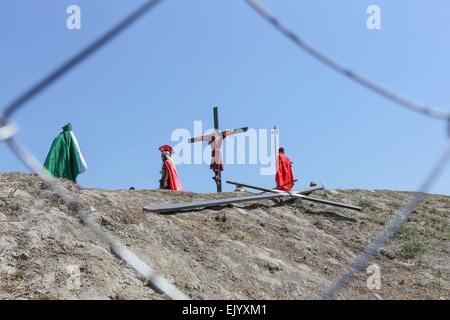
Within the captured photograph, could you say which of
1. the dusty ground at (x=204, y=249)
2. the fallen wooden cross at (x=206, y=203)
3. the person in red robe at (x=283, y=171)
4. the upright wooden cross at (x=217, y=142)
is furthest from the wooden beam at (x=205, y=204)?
the upright wooden cross at (x=217, y=142)

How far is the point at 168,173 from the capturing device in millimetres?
14242

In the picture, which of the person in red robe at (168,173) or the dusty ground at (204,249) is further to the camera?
the person in red robe at (168,173)

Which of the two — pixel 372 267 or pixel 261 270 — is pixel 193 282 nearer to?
pixel 261 270

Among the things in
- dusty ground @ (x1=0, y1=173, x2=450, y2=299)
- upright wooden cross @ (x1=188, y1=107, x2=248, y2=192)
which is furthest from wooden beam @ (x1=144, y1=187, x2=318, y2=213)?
upright wooden cross @ (x1=188, y1=107, x2=248, y2=192)

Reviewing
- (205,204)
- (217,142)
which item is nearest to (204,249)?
(205,204)

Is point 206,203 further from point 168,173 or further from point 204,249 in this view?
point 168,173

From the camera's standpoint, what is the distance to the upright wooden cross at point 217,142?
16.2 m

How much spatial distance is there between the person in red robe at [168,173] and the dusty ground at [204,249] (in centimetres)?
174

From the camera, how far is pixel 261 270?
875cm

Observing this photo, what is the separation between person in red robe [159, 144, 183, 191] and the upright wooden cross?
1924 millimetres

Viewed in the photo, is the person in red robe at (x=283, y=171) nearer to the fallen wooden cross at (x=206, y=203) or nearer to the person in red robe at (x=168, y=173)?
the fallen wooden cross at (x=206, y=203)
